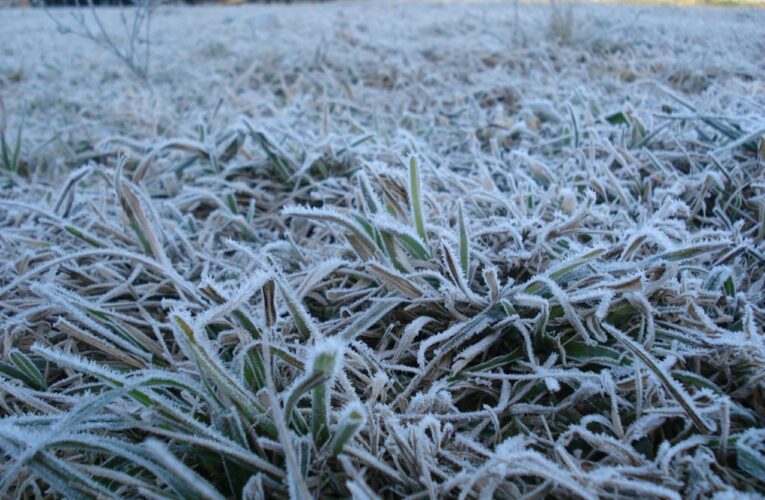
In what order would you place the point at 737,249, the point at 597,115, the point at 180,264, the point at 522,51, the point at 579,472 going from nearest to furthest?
the point at 579,472 → the point at 737,249 → the point at 180,264 → the point at 597,115 → the point at 522,51

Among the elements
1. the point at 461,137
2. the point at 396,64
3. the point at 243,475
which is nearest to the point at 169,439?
the point at 243,475

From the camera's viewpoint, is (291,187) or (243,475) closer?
(243,475)

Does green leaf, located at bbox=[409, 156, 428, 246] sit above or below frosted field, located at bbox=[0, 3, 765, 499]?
above

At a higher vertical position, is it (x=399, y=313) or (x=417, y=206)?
(x=417, y=206)

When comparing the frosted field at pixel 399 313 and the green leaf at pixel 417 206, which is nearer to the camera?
the frosted field at pixel 399 313

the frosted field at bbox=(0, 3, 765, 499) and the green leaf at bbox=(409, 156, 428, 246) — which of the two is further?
the green leaf at bbox=(409, 156, 428, 246)

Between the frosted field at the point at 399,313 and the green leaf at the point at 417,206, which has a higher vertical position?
the green leaf at the point at 417,206

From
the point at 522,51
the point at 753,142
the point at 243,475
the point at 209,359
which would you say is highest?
the point at 522,51

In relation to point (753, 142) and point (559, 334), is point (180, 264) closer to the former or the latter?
point (559, 334)
